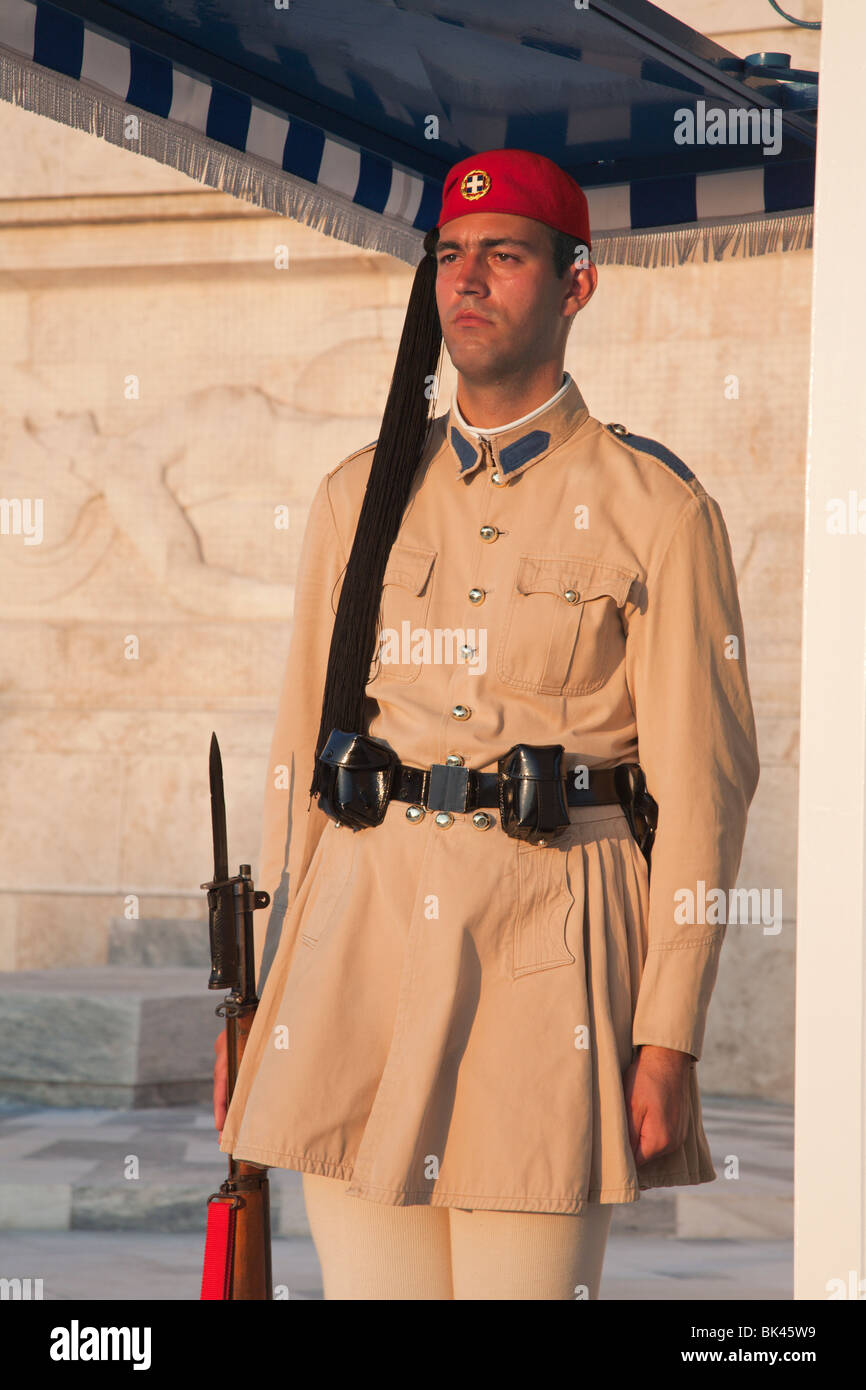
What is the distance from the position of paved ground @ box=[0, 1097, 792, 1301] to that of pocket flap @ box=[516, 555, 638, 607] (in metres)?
2.54

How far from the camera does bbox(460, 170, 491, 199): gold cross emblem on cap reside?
2201 millimetres

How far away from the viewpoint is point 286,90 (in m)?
2.87

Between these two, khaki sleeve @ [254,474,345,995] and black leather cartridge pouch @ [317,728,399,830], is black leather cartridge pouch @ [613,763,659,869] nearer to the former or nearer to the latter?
black leather cartridge pouch @ [317,728,399,830]

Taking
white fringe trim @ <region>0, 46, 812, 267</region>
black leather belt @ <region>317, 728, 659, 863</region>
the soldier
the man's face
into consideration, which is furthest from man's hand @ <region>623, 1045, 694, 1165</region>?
white fringe trim @ <region>0, 46, 812, 267</region>

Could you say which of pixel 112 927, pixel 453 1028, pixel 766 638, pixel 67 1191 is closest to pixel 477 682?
pixel 453 1028

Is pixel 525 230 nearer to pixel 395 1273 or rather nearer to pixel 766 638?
pixel 395 1273

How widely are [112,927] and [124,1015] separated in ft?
6.64

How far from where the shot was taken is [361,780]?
2.16 m

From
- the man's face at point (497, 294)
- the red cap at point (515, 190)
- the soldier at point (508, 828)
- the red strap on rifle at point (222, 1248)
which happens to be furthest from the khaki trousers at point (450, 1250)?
the red cap at point (515, 190)

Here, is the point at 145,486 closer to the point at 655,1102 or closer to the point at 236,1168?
the point at 236,1168

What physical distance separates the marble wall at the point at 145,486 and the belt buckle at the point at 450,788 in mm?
5473

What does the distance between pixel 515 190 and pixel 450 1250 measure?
1.39 m

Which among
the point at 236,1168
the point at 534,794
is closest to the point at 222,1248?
the point at 236,1168

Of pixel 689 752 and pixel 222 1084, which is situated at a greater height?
pixel 689 752
